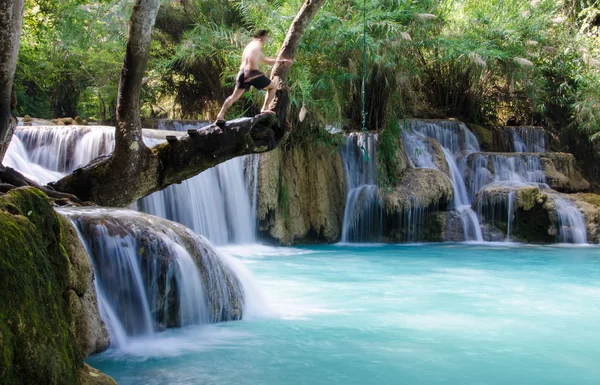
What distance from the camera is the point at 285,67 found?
6.65 m

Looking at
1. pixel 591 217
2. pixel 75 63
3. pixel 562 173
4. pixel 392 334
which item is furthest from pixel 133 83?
pixel 562 173

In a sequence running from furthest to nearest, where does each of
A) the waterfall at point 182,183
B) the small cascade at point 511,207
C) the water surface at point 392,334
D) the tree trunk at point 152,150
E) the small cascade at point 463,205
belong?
the small cascade at point 463,205
the small cascade at point 511,207
the waterfall at point 182,183
the tree trunk at point 152,150
the water surface at point 392,334

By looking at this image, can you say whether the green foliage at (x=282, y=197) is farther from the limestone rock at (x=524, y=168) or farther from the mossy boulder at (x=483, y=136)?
the mossy boulder at (x=483, y=136)

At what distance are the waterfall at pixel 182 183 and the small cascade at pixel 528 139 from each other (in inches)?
357

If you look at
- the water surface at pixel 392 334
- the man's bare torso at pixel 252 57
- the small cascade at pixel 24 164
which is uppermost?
the man's bare torso at pixel 252 57

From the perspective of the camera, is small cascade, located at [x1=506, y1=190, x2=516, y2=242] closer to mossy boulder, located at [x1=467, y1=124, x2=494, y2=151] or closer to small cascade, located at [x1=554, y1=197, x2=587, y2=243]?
small cascade, located at [x1=554, y1=197, x2=587, y2=243]

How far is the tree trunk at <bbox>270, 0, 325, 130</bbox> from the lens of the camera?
6551 mm

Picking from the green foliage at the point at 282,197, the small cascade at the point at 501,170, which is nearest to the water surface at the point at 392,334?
the green foliage at the point at 282,197

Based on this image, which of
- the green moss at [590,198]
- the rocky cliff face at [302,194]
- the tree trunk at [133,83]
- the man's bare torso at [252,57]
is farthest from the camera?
the green moss at [590,198]

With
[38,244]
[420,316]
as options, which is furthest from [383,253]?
[38,244]

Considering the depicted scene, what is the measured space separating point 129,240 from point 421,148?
12.1 meters

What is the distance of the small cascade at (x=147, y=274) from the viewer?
5.37 meters

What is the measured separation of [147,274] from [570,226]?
11904 mm

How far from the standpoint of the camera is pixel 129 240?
18.3 feet
